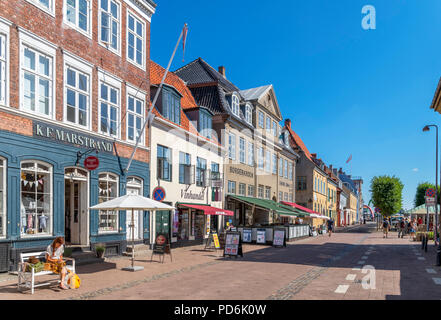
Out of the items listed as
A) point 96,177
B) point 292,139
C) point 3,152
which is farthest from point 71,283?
point 292,139

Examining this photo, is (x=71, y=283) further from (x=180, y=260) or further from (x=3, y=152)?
(x=180, y=260)

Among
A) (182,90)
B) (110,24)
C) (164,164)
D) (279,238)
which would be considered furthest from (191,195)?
(110,24)

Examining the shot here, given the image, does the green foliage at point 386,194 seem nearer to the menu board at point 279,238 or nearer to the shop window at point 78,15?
the menu board at point 279,238

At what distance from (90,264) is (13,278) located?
136 inches

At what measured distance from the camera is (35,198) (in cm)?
1351

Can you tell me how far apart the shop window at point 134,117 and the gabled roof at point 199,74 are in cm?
1216

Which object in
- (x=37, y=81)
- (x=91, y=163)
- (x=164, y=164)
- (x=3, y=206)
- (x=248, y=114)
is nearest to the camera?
(x=3, y=206)

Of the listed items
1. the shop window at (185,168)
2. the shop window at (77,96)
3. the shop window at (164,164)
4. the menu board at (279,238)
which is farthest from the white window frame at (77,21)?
the menu board at (279,238)

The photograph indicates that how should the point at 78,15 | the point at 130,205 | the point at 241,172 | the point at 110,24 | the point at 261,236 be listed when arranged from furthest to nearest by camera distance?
1. the point at 241,172
2. the point at 261,236
3. the point at 110,24
4. the point at 78,15
5. the point at 130,205

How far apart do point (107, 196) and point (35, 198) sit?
4.04 meters

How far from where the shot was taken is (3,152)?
12.2 m

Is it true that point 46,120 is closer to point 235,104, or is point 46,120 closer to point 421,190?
point 235,104

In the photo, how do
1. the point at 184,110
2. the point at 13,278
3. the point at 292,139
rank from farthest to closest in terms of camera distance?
the point at 292,139
the point at 184,110
the point at 13,278

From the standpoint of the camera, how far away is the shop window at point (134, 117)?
62.1 feet
